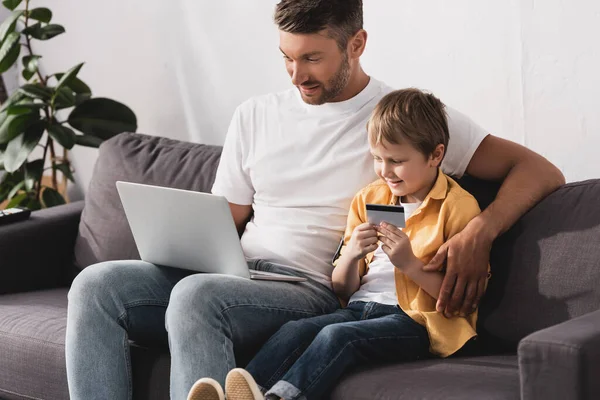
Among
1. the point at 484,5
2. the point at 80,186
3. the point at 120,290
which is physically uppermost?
the point at 484,5

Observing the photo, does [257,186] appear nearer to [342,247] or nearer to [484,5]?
[342,247]

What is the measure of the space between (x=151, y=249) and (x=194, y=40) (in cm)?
137

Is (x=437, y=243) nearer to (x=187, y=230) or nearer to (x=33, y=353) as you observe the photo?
(x=187, y=230)

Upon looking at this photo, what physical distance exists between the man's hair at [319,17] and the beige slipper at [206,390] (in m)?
0.89

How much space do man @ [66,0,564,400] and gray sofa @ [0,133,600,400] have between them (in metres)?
0.08

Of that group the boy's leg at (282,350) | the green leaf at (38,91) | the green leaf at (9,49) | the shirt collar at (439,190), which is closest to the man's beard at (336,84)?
the shirt collar at (439,190)

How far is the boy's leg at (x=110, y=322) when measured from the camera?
7.06 ft

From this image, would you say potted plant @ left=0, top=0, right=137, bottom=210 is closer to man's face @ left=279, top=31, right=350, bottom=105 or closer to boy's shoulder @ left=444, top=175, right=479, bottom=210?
man's face @ left=279, top=31, right=350, bottom=105

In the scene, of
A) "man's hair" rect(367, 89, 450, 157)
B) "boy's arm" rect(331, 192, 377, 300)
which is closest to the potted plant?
"boy's arm" rect(331, 192, 377, 300)

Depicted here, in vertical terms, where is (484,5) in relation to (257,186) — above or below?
above

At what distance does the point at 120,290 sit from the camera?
2217 mm

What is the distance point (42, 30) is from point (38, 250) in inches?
40.7

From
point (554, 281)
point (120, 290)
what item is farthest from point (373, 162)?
point (120, 290)

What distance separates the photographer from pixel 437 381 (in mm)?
1857
